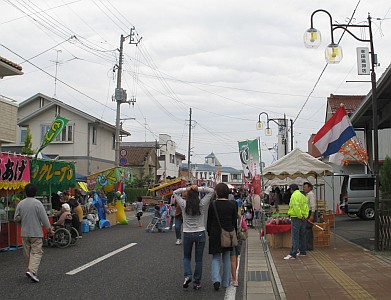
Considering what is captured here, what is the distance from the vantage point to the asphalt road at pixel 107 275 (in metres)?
7.46

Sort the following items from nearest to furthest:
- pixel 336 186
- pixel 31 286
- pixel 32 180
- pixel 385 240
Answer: pixel 31 286 < pixel 385 240 < pixel 32 180 < pixel 336 186

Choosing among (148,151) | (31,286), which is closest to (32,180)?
(31,286)

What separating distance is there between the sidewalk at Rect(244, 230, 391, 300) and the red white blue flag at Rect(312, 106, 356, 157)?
2.81 meters

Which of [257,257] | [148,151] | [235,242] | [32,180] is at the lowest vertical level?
[257,257]

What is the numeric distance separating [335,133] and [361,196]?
10.7 m

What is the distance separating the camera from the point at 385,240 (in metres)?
11.6

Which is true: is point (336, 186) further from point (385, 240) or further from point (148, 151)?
point (148, 151)

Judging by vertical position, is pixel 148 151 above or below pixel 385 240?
above

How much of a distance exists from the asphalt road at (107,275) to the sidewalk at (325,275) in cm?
47

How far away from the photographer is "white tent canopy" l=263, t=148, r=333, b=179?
14352 millimetres

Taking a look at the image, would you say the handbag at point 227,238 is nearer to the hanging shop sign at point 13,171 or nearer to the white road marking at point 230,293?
the white road marking at point 230,293

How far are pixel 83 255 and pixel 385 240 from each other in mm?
7708

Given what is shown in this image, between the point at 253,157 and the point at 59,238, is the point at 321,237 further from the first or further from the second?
the point at 59,238

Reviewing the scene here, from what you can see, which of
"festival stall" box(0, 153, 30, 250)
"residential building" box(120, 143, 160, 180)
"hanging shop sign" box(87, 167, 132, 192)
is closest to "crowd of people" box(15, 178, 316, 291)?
"festival stall" box(0, 153, 30, 250)
